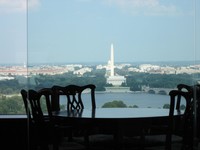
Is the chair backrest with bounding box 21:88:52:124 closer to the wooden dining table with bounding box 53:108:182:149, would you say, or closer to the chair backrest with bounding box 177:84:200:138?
the wooden dining table with bounding box 53:108:182:149

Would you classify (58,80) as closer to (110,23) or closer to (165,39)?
(110,23)

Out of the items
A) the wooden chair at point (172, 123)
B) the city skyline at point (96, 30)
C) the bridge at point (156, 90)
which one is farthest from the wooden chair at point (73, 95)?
the wooden chair at point (172, 123)

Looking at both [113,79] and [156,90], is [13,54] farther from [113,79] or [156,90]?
[156,90]

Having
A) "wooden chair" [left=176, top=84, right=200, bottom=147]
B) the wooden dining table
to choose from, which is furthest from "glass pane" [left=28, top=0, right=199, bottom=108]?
the wooden dining table

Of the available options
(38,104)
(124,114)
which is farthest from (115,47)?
(38,104)

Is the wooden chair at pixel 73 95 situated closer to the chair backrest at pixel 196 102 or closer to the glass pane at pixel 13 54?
the glass pane at pixel 13 54
